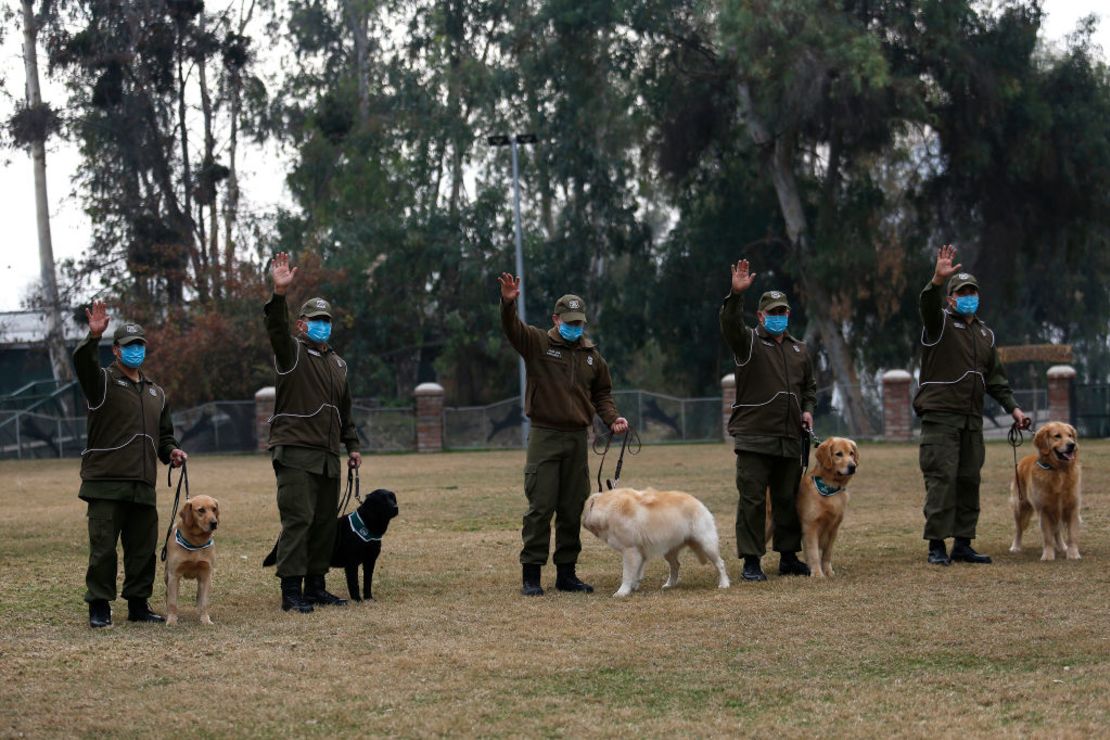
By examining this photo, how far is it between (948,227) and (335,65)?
2266 centimetres

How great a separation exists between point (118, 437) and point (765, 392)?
436 centimetres

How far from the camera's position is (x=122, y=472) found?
9000 mm

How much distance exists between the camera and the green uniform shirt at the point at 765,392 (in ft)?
33.4

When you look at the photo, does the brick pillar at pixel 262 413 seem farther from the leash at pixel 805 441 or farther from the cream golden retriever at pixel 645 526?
the cream golden retriever at pixel 645 526

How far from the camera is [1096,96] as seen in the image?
3688 centimetres

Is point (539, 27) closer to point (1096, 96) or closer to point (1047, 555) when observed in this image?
point (1096, 96)

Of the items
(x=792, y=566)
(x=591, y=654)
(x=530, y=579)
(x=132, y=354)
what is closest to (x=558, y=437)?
(x=530, y=579)

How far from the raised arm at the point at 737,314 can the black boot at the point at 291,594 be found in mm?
3260

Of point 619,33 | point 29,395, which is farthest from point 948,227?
point 29,395

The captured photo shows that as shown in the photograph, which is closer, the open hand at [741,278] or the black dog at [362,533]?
the open hand at [741,278]

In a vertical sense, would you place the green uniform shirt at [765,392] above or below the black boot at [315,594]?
above

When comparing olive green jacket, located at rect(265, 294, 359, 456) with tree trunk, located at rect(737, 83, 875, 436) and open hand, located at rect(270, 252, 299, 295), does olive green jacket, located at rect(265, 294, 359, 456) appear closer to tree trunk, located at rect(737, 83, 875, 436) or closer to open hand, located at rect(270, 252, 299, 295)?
open hand, located at rect(270, 252, 299, 295)

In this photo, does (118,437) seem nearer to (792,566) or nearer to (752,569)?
(752,569)

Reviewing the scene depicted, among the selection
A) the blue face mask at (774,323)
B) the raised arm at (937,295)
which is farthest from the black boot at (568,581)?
the raised arm at (937,295)
